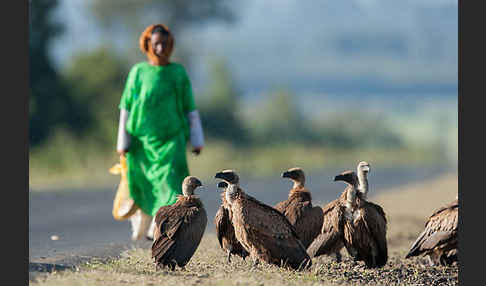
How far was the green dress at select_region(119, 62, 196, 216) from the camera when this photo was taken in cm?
1135

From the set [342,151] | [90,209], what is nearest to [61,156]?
[90,209]

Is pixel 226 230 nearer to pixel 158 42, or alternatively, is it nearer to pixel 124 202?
pixel 124 202

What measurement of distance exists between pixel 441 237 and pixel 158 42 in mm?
4234

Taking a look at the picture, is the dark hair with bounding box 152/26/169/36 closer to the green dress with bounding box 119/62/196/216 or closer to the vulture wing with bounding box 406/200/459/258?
the green dress with bounding box 119/62/196/216

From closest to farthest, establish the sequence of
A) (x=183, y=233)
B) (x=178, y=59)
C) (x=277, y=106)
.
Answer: (x=183, y=233), (x=178, y=59), (x=277, y=106)

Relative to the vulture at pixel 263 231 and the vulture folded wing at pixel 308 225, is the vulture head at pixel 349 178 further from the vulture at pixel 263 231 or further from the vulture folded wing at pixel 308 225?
the vulture at pixel 263 231

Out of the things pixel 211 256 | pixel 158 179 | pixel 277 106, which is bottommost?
pixel 211 256

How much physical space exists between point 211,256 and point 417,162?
2934 cm

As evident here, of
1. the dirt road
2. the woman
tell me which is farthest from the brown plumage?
the dirt road

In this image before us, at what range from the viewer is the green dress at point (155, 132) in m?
11.4

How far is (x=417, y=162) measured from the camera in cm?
3878

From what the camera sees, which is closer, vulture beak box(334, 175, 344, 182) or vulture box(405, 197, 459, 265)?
vulture beak box(334, 175, 344, 182)

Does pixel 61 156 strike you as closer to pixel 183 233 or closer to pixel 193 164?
pixel 193 164

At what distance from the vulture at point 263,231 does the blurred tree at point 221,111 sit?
27.3 metres
